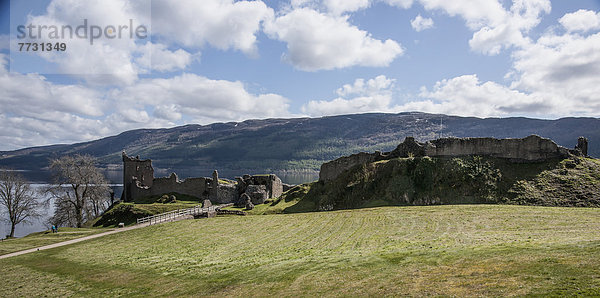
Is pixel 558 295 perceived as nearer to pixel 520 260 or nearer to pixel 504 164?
pixel 520 260

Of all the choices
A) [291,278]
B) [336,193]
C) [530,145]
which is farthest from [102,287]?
[530,145]

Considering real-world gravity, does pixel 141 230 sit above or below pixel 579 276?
below

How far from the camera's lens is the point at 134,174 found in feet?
246

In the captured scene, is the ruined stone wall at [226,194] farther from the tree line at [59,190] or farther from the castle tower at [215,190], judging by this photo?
the tree line at [59,190]

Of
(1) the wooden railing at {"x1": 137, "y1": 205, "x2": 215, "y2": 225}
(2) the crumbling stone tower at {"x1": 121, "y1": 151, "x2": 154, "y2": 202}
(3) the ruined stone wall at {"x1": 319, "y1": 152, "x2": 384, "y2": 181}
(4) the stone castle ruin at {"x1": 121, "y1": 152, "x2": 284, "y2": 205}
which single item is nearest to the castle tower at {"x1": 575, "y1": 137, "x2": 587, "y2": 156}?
(3) the ruined stone wall at {"x1": 319, "y1": 152, "x2": 384, "y2": 181}

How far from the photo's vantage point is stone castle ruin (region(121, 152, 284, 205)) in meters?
59.4

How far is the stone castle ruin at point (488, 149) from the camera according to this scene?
125ft

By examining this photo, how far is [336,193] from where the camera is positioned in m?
45.5

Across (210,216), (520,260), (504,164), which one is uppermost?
(504,164)

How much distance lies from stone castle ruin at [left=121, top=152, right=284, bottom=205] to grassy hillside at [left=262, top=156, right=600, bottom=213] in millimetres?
12623

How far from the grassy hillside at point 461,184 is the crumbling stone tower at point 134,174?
3972cm

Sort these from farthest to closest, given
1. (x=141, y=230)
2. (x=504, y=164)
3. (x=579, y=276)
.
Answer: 1. (x=504, y=164)
2. (x=141, y=230)
3. (x=579, y=276)

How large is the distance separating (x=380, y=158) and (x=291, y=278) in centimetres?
3505

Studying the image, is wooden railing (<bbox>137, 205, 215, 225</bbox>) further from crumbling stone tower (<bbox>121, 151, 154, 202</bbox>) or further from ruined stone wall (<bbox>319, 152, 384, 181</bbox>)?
crumbling stone tower (<bbox>121, 151, 154, 202</bbox>)
